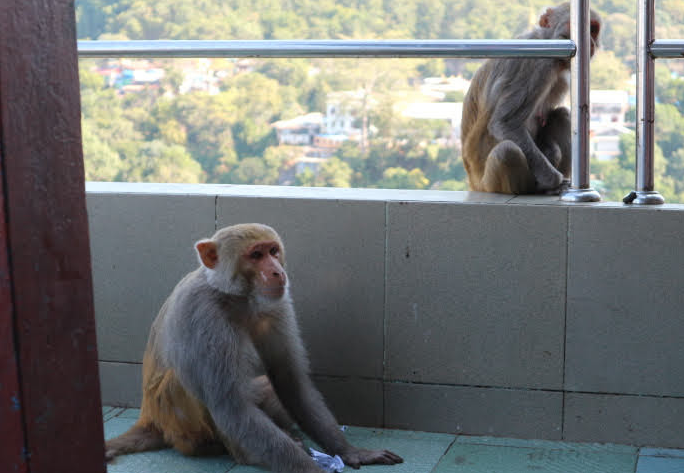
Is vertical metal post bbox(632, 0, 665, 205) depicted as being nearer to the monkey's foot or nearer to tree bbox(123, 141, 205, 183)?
the monkey's foot

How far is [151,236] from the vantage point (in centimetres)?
409

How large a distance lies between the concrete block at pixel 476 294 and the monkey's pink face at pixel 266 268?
64cm

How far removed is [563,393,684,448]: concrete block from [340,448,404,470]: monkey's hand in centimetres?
75

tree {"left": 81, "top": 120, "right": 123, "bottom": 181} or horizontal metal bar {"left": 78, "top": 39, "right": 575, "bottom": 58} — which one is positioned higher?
horizontal metal bar {"left": 78, "top": 39, "right": 575, "bottom": 58}

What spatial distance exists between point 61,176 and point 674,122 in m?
33.3

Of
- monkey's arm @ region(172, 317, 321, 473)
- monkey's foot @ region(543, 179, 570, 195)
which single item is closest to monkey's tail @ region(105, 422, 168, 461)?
monkey's arm @ region(172, 317, 321, 473)

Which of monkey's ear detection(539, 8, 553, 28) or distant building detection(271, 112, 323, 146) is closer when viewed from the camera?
monkey's ear detection(539, 8, 553, 28)

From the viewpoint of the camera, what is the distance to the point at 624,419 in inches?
143

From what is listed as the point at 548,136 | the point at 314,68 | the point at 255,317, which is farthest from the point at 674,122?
the point at 255,317

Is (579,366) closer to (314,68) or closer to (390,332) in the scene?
(390,332)

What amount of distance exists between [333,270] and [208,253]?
66 cm

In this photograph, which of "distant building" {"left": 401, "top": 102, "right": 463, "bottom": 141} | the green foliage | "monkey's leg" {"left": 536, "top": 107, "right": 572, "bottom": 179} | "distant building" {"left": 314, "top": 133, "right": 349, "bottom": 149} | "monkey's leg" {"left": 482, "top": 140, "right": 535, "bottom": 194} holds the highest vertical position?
"distant building" {"left": 401, "top": 102, "right": 463, "bottom": 141}

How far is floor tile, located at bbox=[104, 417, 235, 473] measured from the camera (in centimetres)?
351

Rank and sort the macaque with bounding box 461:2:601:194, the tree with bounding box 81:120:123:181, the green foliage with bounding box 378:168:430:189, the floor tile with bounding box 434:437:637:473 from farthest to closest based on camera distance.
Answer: the tree with bounding box 81:120:123:181
the green foliage with bounding box 378:168:430:189
the macaque with bounding box 461:2:601:194
the floor tile with bounding box 434:437:637:473
